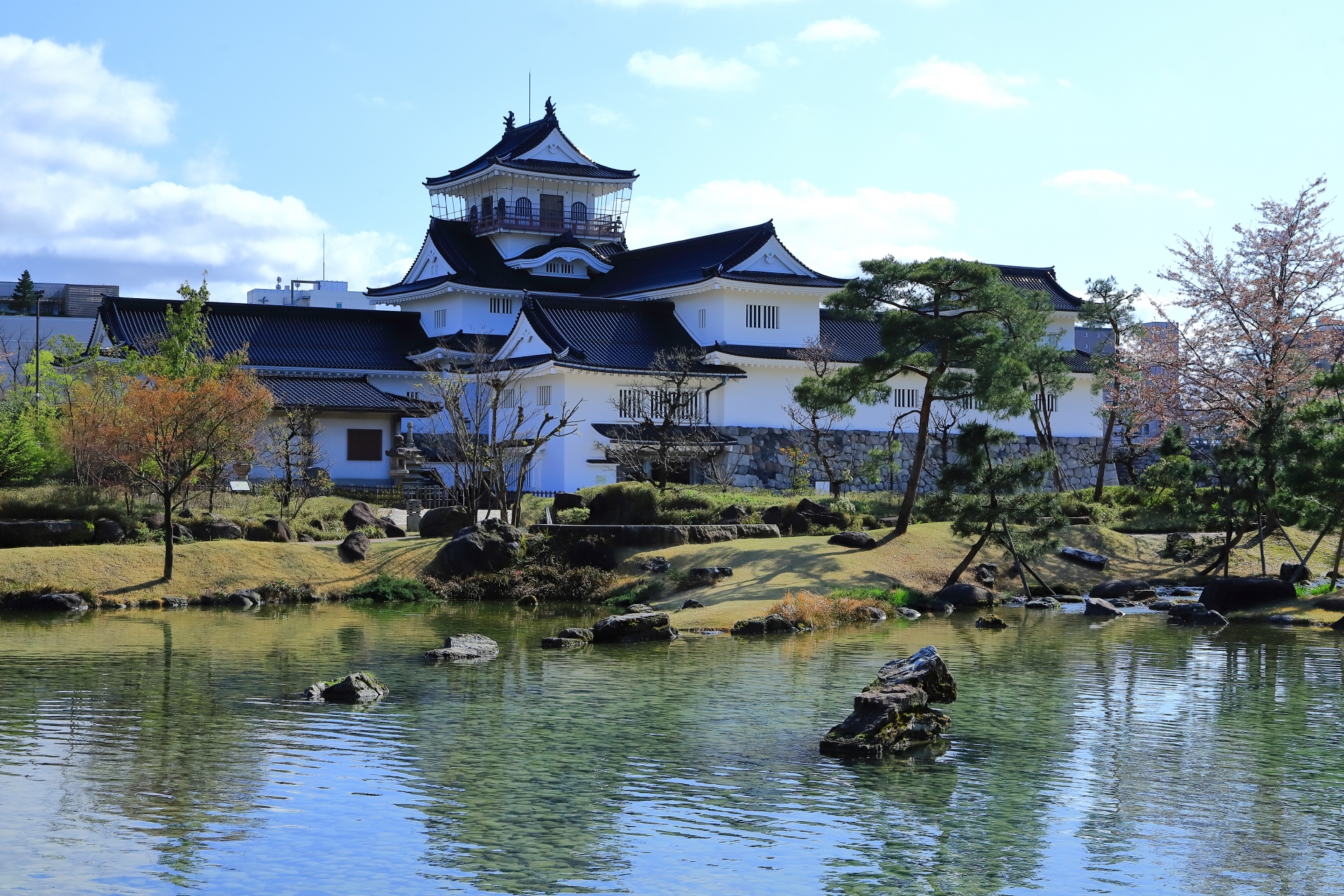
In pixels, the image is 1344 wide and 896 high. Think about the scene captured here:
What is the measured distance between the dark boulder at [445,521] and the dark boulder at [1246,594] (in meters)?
16.8

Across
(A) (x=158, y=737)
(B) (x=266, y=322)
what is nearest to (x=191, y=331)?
(B) (x=266, y=322)

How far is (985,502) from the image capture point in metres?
27.7

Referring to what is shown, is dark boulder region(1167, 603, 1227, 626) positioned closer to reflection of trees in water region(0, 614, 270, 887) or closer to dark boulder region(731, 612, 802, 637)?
dark boulder region(731, 612, 802, 637)

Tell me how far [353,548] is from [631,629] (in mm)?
10422

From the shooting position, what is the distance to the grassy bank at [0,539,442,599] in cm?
2644

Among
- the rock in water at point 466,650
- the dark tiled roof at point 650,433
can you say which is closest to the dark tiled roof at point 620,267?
the dark tiled roof at point 650,433

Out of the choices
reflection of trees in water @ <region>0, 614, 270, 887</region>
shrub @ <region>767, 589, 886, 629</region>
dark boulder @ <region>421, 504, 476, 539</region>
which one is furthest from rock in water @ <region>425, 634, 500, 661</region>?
dark boulder @ <region>421, 504, 476, 539</region>

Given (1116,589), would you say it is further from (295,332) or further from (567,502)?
(295,332)

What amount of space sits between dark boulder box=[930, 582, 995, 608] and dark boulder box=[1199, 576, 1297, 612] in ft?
13.5

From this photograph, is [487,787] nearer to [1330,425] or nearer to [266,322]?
[1330,425]

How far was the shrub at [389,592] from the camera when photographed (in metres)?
28.5

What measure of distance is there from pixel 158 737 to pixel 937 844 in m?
8.15

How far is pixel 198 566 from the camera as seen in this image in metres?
28.2

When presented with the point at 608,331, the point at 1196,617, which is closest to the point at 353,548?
the point at 608,331
